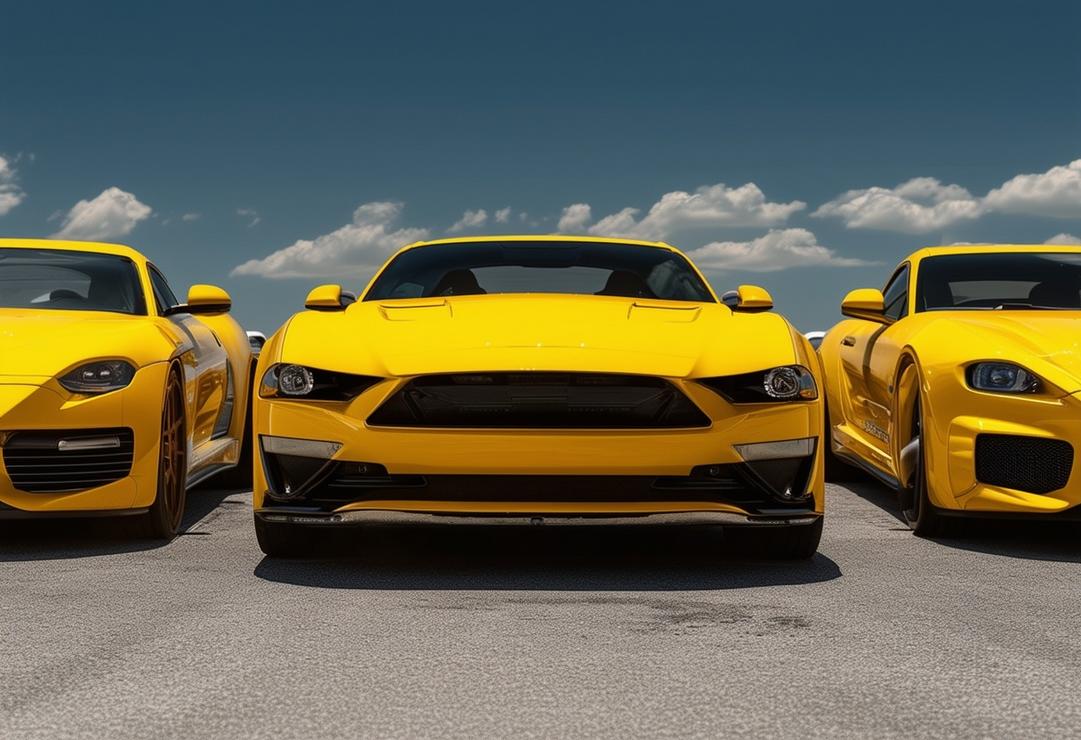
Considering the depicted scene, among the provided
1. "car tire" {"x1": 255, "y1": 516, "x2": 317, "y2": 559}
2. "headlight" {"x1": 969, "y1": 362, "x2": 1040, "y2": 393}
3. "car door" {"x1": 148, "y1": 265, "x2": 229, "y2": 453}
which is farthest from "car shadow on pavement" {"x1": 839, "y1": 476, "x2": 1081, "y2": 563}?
"car door" {"x1": 148, "y1": 265, "x2": 229, "y2": 453}

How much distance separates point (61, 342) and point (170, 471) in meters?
0.75

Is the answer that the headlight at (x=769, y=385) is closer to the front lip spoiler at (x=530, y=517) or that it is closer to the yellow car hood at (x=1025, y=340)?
the front lip spoiler at (x=530, y=517)

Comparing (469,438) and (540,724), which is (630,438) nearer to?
(469,438)

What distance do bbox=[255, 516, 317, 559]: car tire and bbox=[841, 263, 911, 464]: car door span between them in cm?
309

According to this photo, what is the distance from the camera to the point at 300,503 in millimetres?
5250

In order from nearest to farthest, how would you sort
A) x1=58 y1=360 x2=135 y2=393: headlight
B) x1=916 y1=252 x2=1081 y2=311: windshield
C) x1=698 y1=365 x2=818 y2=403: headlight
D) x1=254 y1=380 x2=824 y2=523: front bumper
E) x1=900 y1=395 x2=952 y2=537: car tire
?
x1=254 y1=380 x2=824 y2=523: front bumper, x1=698 y1=365 x2=818 y2=403: headlight, x1=58 y1=360 x2=135 y2=393: headlight, x1=900 y1=395 x2=952 y2=537: car tire, x1=916 y1=252 x2=1081 y2=311: windshield

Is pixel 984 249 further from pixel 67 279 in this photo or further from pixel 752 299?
pixel 67 279

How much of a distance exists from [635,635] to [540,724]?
1.05 metres

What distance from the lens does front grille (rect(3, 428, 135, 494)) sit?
589cm

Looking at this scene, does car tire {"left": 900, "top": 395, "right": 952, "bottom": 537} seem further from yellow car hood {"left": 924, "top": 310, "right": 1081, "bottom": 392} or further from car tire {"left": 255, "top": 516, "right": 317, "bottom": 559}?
car tire {"left": 255, "top": 516, "right": 317, "bottom": 559}

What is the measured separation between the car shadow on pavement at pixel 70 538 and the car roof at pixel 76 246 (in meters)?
1.48

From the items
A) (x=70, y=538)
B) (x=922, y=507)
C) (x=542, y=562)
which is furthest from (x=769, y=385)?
(x=70, y=538)

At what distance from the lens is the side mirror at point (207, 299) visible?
Answer: 290 inches

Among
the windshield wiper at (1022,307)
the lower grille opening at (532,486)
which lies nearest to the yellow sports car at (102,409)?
the lower grille opening at (532,486)
